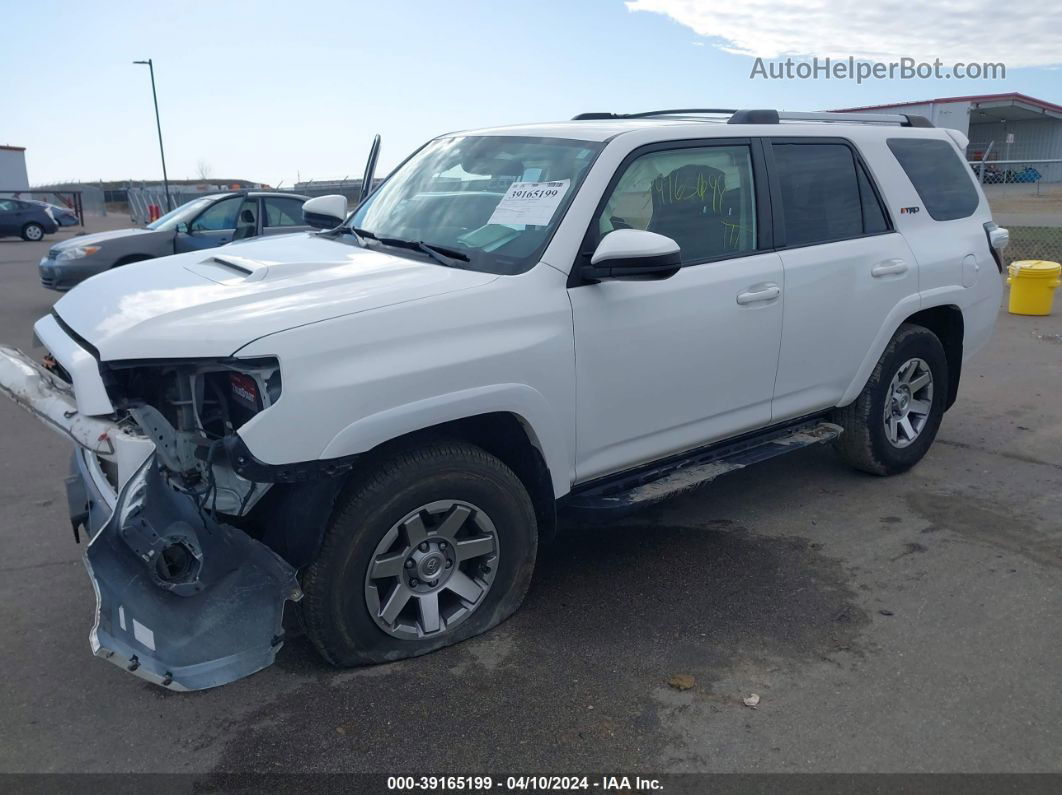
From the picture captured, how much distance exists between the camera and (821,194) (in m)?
4.68

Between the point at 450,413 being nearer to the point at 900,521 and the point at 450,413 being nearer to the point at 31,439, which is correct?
the point at 900,521

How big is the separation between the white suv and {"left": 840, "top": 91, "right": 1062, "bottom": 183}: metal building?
101 ft

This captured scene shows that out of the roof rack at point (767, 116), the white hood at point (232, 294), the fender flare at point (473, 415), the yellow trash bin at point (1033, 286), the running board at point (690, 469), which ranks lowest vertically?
the yellow trash bin at point (1033, 286)

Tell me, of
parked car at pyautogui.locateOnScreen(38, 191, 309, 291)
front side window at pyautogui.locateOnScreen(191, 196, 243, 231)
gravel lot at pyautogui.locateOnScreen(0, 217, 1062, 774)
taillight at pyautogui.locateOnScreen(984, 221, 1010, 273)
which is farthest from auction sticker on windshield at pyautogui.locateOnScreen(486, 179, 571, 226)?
front side window at pyautogui.locateOnScreen(191, 196, 243, 231)

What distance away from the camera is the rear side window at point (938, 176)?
5176mm

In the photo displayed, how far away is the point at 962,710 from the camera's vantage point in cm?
315

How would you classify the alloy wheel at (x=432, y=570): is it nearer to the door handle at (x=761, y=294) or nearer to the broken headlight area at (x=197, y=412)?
the broken headlight area at (x=197, y=412)

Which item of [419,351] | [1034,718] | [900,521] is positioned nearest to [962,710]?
[1034,718]

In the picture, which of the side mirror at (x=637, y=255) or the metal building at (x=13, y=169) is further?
the metal building at (x=13, y=169)

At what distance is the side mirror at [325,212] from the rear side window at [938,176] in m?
3.13

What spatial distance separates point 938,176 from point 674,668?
11.6 feet

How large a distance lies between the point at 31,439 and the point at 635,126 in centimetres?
471

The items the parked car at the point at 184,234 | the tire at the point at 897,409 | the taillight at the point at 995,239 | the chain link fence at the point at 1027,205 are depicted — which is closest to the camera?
the tire at the point at 897,409

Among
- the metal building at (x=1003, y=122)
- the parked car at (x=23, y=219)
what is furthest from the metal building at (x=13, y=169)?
the metal building at (x=1003, y=122)
